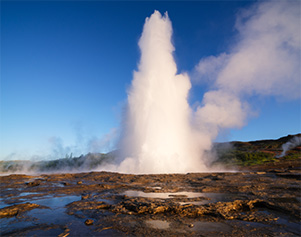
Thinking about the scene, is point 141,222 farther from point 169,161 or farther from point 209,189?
point 169,161

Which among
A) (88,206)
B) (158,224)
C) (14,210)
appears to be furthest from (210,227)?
(14,210)

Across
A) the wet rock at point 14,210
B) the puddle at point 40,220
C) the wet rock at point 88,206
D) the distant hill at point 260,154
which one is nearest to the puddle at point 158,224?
the puddle at point 40,220

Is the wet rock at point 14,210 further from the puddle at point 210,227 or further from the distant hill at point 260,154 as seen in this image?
the distant hill at point 260,154

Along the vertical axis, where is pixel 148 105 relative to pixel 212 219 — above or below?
above

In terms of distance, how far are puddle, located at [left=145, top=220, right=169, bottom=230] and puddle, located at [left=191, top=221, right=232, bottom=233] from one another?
0.74 meters

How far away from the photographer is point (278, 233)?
3992mm

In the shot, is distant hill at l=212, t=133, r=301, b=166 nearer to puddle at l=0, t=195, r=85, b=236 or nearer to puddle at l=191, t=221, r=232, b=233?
puddle at l=191, t=221, r=232, b=233

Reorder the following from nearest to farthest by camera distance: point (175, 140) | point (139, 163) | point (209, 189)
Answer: point (209, 189) < point (139, 163) < point (175, 140)

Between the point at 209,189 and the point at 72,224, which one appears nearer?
the point at 72,224

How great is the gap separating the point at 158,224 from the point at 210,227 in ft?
4.60

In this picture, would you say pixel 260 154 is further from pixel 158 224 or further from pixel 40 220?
pixel 40 220

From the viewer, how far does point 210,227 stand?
441 cm

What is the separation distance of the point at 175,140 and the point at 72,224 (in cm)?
2154

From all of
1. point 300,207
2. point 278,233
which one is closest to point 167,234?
point 278,233
